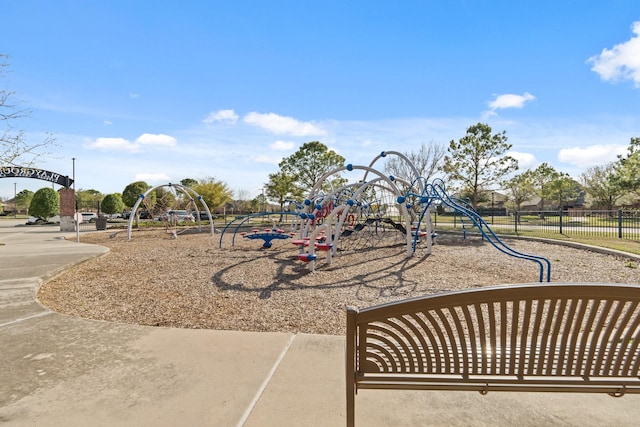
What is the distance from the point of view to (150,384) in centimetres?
271

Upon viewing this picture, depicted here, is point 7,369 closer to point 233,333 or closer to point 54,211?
point 233,333

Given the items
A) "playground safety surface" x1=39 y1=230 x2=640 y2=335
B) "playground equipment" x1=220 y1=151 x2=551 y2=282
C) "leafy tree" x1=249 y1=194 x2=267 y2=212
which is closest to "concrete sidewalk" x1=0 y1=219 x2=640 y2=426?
"playground safety surface" x1=39 y1=230 x2=640 y2=335

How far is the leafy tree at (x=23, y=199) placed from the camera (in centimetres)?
6224

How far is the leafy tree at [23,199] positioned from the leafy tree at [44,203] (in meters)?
38.6

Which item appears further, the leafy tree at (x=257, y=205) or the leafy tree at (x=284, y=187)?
the leafy tree at (x=257, y=205)

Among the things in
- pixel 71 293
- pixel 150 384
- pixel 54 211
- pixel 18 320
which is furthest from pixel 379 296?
pixel 54 211

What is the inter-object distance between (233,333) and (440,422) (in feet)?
7.81

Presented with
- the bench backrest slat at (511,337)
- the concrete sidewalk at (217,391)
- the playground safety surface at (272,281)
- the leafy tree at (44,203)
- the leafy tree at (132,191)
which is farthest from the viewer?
the leafy tree at (132,191)

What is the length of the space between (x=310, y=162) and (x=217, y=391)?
3029 centimetres

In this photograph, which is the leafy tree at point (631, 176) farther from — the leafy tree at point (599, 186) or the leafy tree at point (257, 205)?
the leafy tree at point (257, 205)

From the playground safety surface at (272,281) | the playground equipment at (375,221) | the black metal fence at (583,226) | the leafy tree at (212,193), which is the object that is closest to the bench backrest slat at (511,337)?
the playground safety surface at (272,281)

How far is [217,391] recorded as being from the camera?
259 cm

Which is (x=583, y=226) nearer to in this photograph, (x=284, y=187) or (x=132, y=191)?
(x=284, y=187)

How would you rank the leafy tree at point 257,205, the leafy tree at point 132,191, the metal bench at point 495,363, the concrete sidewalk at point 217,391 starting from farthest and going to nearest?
the leafy tree at point 257,205 < the leafy tree at point 132,191 < the concrete sidewalk at point 217,391 < the metal bench at point 495,363
